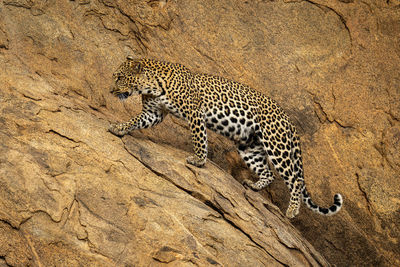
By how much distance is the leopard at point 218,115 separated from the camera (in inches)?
336

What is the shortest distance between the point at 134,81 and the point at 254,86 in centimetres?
319

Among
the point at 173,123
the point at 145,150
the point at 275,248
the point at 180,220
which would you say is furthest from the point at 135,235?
the point at 173,123

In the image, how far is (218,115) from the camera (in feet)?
29.3

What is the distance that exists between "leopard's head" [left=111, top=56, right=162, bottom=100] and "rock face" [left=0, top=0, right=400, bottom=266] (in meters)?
0.62

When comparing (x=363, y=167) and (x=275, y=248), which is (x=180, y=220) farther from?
(x=363, y=167)

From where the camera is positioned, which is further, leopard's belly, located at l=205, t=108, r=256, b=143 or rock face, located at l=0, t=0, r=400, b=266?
leopard's belly, located at l=205, t=108, r=256, b=143

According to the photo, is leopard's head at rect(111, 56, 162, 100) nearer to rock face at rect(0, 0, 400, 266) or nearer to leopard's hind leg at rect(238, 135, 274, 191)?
rock face at rect(0, 0, 400, 266)

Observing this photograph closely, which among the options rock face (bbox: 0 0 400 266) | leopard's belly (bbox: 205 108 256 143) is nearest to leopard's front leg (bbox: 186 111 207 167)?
rock face (bbox: 0 0 400 266)

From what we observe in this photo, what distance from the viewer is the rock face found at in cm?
784

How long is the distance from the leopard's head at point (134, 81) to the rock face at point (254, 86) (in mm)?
619

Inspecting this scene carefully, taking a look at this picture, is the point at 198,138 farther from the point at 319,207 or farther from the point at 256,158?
the point at 319,207

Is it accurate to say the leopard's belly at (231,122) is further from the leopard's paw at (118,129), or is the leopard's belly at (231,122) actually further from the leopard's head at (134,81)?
the leopard's paw at (118,129)

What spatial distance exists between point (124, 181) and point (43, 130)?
1421mm

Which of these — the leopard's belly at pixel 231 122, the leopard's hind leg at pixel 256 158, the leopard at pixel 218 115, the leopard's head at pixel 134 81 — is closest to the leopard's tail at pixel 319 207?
the leopard at pixel 218 115
